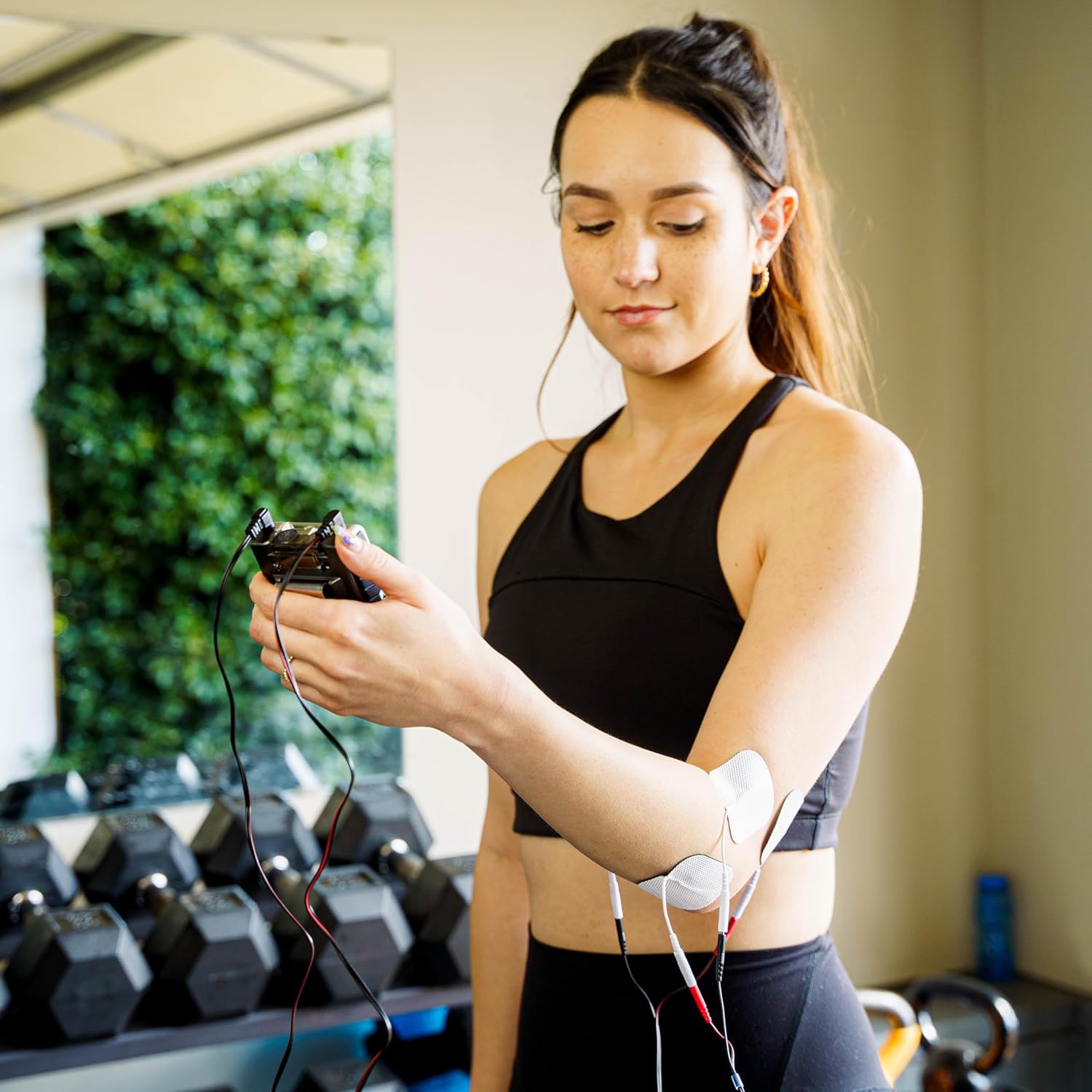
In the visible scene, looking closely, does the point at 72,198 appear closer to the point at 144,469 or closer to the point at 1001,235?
the point at 144,469

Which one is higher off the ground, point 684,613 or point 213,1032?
point 684,613

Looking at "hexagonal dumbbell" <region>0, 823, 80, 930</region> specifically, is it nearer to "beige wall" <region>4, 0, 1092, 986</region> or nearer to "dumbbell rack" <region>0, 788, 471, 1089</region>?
"dumbbell rack" <region>0, 788, 471, 1089</region>

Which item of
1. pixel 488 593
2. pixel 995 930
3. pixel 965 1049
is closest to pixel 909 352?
pixel 995 930

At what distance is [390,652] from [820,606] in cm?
33

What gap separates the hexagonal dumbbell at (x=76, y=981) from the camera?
5.65 feet

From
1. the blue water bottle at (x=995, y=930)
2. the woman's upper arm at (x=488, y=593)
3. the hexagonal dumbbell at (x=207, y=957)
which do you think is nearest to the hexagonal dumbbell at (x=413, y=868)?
the hexagonal dumbbell at (x=207, y=957)

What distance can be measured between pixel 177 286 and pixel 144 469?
508 millimetres

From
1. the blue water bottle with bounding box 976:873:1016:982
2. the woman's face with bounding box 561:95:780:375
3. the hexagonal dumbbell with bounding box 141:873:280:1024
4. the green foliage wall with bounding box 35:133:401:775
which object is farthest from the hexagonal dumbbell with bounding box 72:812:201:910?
the blue water bottle with bounding box 976:873:1016:982

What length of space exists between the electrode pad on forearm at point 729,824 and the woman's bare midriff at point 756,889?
0.16 meters

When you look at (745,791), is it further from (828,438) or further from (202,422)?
(202,422)

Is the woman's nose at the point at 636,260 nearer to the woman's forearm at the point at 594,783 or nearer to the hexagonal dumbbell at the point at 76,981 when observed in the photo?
the woman's forearm at the point at 594,783

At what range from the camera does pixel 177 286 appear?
3.10 m

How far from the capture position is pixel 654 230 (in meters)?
1.03

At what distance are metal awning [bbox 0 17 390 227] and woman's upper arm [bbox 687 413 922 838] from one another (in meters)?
2.01
